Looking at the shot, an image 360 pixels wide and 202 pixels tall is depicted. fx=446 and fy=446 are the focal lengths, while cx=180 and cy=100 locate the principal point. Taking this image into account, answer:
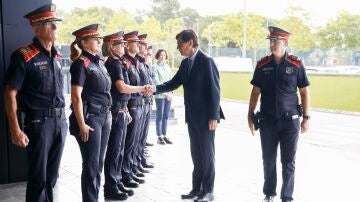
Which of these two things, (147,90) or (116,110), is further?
(147,90)

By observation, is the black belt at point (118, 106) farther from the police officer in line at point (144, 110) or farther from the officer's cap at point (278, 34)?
the officer's cap at point (278, 34)

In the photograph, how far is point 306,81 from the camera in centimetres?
424

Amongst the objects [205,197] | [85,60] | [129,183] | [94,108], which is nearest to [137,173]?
[129,183]

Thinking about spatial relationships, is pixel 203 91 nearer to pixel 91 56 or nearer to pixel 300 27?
pixel 91 56

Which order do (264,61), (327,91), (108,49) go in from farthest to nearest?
1. (327,91)
2. (108,49)
3. (264,61)

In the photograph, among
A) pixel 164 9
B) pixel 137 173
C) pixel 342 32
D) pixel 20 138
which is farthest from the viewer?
pixel 164 9

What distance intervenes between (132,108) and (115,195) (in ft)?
3.15

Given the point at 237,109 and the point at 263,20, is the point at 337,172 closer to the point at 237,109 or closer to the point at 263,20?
the point at 237,109

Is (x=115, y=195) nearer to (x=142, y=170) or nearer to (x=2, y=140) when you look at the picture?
(x=142, y=170)

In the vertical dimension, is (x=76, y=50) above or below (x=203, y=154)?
above

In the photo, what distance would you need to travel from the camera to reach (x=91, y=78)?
3672mm

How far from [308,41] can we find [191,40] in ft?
96.2

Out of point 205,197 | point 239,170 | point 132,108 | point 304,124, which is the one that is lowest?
point 239,170

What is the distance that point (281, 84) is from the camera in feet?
13.7
